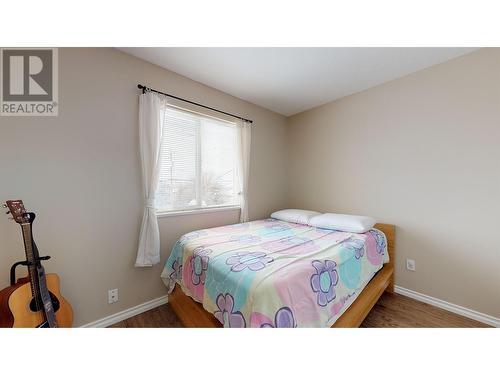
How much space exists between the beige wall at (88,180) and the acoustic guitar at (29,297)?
0.65 feet

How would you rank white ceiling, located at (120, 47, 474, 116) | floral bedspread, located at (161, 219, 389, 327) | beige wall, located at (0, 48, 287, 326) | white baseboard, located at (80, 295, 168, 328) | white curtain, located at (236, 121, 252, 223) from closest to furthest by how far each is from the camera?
floral bedspread, located at (161, 219, 389, 327) → beige wall, located at (0, 48, 287, 326) → white baseboard, located at (80, 295, 168, 328) → white ceiling, located at (120, 47, 474, 116) → white curtain, located at (236, 121, 252, 223)

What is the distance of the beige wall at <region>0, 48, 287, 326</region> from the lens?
1283mm

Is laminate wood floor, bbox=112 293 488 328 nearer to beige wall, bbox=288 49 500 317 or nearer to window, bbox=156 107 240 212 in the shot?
beige wall, bbox=288 49 500 317

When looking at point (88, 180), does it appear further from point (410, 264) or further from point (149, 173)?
point (410, 264)

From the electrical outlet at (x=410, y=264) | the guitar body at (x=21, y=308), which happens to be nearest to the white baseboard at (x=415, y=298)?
the electrical outlet at (x=410, y=264)

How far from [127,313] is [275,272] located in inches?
60.4

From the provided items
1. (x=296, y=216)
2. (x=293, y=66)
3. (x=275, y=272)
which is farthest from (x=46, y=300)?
(x=293, y=66)

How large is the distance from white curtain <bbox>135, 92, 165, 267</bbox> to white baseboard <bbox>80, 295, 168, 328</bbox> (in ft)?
1.32

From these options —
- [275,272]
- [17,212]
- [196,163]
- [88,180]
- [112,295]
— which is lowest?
[112,295]

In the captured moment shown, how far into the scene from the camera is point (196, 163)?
7.20 ft

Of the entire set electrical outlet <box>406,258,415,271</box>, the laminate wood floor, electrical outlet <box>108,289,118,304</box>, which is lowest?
the laminate wood floor

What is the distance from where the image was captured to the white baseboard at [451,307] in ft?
5.25

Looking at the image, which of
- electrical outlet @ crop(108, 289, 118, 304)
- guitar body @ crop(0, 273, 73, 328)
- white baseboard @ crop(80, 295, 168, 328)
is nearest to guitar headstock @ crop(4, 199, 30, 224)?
guitar body @ crop(0, 273, 73, 328)

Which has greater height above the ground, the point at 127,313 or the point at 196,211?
the point at 196,211
